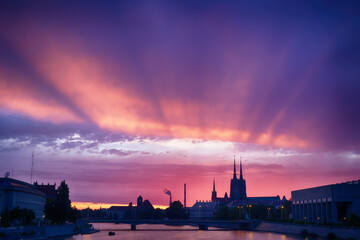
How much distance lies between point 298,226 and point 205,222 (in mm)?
61653

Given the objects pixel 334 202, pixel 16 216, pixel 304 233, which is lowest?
pixel 304 233

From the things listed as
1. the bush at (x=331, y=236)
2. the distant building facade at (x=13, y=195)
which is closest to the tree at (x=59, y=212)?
the distant building facade at (x=13, y=195)

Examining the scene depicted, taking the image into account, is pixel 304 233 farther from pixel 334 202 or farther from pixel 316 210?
pixel 316 210

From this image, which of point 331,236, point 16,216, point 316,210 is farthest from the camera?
point 316,210

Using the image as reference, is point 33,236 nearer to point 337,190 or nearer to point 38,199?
point 38,199

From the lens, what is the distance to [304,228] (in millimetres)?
132625

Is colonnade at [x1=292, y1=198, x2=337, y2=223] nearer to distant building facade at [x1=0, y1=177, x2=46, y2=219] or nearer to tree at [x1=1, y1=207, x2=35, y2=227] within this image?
tree at [x1=1, y1=207, x2=35, y2=227]

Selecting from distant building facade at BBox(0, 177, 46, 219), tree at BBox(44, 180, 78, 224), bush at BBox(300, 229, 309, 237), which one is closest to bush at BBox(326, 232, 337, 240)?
bush at BBox(300, 229, 309, 237)

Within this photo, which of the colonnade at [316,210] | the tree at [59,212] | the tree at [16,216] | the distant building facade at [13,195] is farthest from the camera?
the colonnade at [316,210]

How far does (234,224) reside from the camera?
198750 mm

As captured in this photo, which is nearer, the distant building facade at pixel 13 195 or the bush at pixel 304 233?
the distant building facade at pixel 13 195

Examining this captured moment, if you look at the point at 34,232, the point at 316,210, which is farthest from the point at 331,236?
the point at 34,232

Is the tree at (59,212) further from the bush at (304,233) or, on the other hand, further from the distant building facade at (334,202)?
the distant building facade at (334,202)

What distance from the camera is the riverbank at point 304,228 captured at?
104 m
